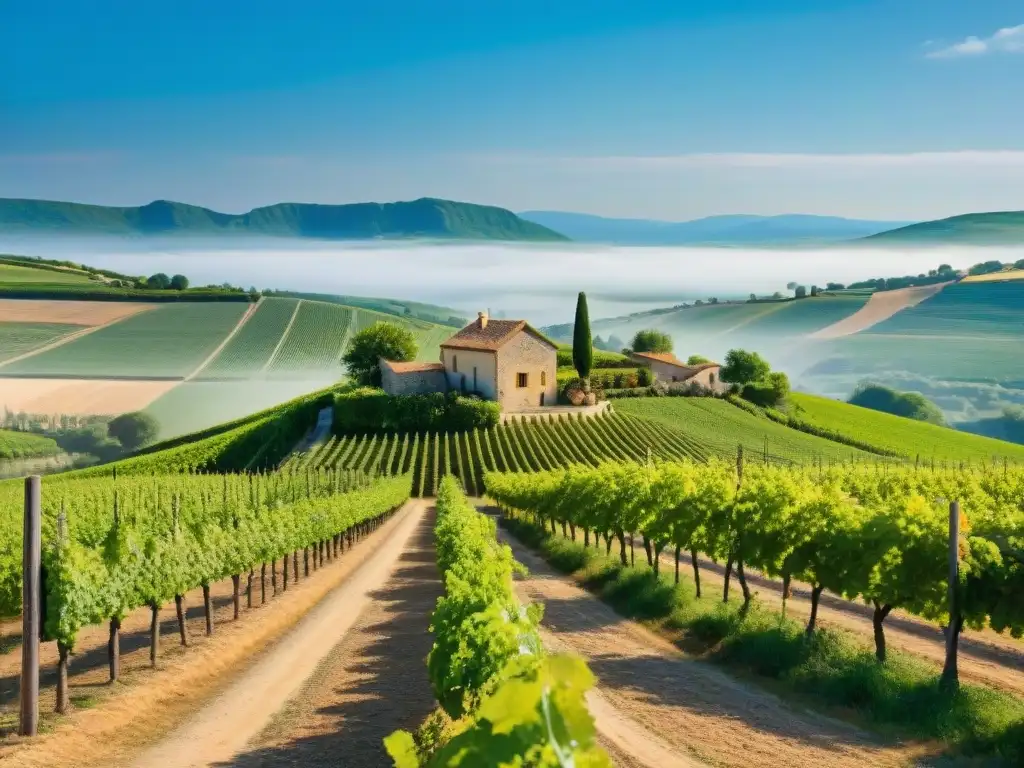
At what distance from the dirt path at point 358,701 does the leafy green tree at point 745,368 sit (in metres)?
78.5

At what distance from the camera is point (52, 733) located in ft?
44.8

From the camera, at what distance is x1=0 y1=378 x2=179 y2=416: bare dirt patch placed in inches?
4242

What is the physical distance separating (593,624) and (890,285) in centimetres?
18423

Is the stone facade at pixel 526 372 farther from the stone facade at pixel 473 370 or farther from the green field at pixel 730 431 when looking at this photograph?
the green field at pixel 730 431

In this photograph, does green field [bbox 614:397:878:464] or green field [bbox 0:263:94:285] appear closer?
green field [bbox 614:397:878:464]

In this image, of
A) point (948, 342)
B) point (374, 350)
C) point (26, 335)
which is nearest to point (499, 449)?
point (374, 350)

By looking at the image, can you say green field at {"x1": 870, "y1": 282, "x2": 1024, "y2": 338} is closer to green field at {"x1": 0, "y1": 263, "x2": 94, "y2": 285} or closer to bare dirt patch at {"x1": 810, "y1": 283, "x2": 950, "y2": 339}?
bare dirt patch at {"x1": 810, "y1": 283, "x2": 950, "y2": 339}

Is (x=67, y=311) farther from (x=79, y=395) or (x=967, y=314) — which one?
(x=967, y=314)

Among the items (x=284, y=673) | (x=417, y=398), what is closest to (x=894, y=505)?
(x=284, y=673)

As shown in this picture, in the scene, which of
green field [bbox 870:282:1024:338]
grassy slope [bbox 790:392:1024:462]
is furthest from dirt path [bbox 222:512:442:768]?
green field [bbox 870:282:1024:338]

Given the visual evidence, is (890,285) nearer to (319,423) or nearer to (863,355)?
(863,355)

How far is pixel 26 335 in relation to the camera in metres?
128

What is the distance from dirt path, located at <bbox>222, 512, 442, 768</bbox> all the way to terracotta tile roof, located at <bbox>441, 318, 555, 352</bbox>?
52.7m

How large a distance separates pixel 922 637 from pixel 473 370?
5805 cm
